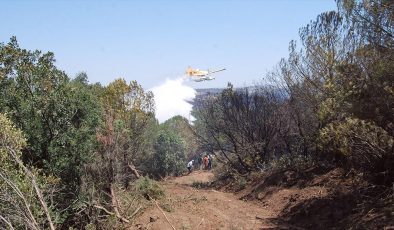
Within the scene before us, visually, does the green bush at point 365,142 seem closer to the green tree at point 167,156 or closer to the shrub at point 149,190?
the shrub at point 149,190

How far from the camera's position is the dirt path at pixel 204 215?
39.9 ft

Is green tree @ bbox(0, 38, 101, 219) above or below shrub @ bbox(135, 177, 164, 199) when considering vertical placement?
above

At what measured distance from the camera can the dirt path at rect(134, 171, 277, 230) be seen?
1216 centimetres

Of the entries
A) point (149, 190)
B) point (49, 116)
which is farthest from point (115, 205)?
point (49, 116)

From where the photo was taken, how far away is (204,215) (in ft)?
43.0

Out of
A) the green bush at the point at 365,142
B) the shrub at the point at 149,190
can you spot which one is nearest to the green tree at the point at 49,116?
the shrub at the point at 149,190

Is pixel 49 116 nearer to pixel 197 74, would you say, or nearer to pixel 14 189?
pixel 14 189

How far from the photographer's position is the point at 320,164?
→ 17797 millimetres

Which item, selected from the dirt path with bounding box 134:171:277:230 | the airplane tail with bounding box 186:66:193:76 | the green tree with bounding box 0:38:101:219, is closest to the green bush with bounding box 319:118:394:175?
the dirt path with bounding box 134:171:277:230

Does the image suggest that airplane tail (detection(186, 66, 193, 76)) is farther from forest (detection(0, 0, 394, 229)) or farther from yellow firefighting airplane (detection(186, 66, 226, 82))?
forest (detection(0, 0, 394, 229))

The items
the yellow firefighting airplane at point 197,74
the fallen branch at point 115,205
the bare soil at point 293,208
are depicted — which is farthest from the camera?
the yellow firefighting airplane at point 197,74

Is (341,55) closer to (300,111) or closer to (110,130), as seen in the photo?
(300,111)

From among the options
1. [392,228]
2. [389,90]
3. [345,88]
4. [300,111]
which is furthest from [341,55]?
[392,228]

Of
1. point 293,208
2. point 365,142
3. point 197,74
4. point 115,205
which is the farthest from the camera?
point 197,74
